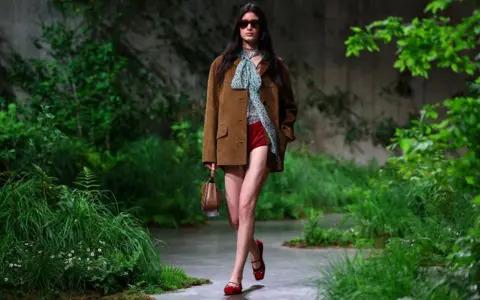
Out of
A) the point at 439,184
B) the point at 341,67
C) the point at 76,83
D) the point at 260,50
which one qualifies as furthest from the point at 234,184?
the point at 341,67

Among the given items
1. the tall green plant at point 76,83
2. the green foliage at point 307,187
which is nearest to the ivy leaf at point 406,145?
the green foliage at point 307,187

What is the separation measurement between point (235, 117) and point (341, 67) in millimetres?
9740

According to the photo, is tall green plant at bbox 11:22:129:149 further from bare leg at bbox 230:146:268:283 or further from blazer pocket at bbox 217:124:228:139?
bare leg at bbox 230:146:268:283

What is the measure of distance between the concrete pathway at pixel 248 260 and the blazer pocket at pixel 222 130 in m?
1.15

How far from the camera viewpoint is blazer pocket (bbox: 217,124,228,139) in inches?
312

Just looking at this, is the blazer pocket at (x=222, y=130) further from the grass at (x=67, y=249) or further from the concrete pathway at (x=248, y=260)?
the concrete pathway at (x=248, y=260)

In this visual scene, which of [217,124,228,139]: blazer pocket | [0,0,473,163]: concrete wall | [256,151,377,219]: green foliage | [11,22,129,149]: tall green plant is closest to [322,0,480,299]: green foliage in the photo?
[217,124,228,139]: blazer pocket

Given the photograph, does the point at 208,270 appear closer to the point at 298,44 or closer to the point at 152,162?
the point at 152,162

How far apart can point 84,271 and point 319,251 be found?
350cm

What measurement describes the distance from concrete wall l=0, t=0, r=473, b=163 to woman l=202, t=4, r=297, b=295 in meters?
8.87

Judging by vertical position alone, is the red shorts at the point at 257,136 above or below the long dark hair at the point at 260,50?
below

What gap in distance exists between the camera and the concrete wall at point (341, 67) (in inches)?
679

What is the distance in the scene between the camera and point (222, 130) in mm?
7973

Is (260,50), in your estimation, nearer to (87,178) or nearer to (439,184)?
(87,178)
